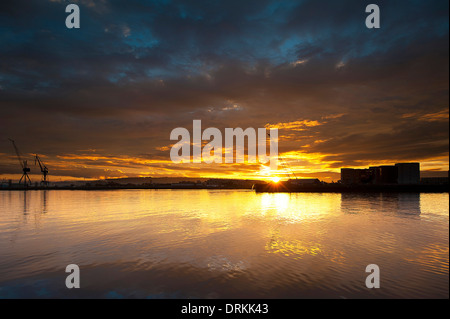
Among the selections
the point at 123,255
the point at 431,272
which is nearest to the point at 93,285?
the point at 123,255

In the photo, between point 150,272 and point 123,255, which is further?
point 123,255

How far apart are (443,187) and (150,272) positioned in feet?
665

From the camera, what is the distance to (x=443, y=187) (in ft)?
525

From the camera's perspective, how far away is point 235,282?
1423 cm

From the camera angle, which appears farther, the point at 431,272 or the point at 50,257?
the point at 50,257

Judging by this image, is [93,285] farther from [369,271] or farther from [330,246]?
[330,246]

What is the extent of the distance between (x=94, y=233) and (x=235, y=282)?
21.0 m

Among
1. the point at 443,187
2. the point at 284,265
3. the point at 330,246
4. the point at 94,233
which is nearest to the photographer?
the point at 284,265
